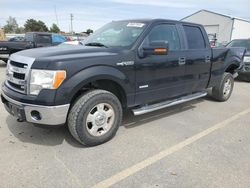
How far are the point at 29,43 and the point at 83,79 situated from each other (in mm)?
9972

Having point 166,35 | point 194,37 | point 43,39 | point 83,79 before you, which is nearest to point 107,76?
point 83,79

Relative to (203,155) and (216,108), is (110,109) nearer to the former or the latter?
(203,155)

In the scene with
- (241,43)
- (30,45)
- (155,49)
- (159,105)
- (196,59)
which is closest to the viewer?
(155,49)

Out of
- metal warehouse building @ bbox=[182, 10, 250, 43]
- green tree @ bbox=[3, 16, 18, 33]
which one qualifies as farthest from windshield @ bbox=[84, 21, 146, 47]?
green tree @ bbox=[3, 16, 18, 33]

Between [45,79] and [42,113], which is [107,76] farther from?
[42,113]

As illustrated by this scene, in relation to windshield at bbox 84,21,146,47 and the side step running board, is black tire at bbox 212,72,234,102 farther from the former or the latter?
windshield at bbox 84,21,146,47

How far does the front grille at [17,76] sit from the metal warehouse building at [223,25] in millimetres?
30413

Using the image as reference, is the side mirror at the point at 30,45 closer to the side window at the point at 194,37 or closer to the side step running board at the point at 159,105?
the side window at the point at 194,37

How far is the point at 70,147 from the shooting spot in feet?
11.4

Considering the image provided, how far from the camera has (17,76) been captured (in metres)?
3.29

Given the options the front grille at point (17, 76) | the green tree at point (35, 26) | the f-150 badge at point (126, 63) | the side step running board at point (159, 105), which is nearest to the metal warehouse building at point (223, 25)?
the side step running board at point (159, 105)

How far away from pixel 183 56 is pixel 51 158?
2959 millimetres

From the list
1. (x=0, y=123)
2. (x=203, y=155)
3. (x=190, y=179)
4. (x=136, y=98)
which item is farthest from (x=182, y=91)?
(x=0, y=123)

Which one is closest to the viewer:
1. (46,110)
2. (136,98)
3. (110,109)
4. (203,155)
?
(46,110)
